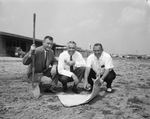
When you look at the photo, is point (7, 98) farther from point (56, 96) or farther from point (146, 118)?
point (146, 118)

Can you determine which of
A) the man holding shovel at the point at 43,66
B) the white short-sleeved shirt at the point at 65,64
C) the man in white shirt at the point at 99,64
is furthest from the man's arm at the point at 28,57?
the man in white shirt at the point at 99,64

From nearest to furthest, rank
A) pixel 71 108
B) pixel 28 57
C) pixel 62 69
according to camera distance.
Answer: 1. pixel 71 108
2. pixel 28 57
3. pixel 62 69

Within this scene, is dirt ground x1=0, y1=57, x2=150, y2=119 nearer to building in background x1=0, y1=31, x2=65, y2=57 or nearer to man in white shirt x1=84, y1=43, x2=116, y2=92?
man in white shirt x1=84, y1=43, x2=116, y2=92

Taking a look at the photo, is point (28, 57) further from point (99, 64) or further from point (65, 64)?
point (99, 64)

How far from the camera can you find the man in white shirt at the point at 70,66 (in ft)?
10.8

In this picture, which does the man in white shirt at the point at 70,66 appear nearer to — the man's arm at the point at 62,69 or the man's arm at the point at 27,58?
the man's arm at the point at 62,69

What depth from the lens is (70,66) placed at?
3572mm

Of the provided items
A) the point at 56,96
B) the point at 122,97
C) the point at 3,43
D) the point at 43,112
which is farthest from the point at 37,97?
the point at 3,43

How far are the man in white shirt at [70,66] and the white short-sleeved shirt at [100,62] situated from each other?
21cm

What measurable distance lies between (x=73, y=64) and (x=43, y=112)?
4.69 ft

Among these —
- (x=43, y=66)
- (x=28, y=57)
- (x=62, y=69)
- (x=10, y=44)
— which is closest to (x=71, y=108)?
(x=62, y=69)

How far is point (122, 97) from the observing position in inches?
127

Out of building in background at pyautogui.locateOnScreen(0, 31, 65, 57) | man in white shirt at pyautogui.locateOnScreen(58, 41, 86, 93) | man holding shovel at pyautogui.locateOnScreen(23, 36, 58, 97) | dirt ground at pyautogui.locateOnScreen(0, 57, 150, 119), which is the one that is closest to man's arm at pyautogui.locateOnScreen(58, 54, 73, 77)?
man in white shirt at pyautogui.locateOnScreen(58, 41, 86, 93)

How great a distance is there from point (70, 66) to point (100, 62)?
74cm
